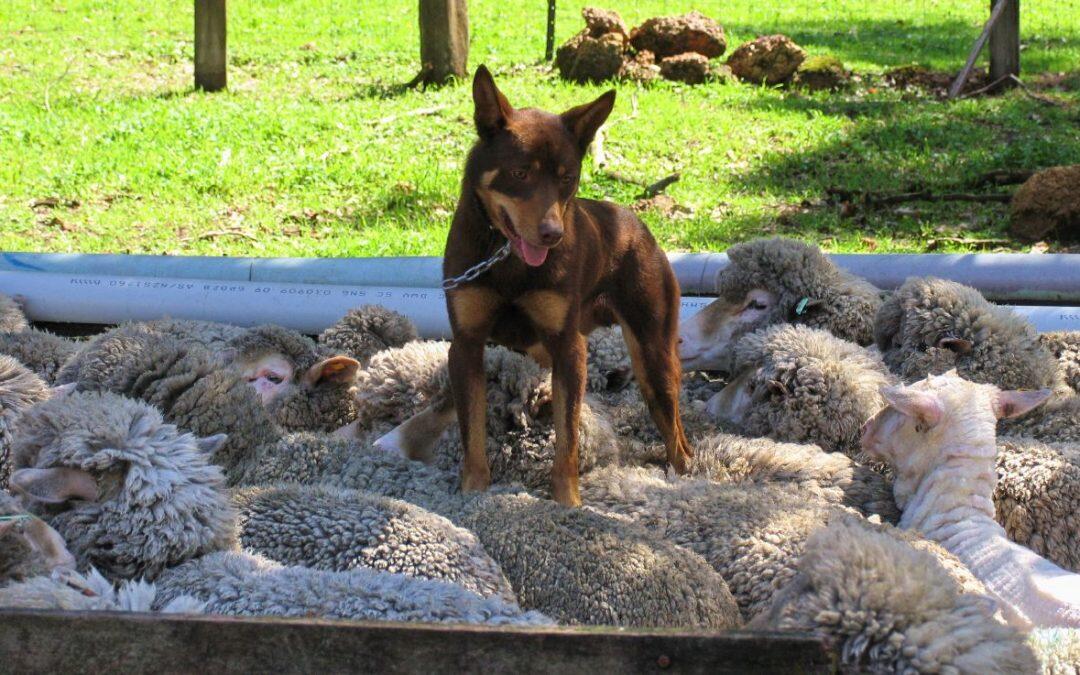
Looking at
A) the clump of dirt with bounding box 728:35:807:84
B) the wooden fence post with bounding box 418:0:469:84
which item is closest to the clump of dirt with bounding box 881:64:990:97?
the clump of dirt with bounding box 728:35:807:84

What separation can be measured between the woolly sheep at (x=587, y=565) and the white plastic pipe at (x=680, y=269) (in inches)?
103

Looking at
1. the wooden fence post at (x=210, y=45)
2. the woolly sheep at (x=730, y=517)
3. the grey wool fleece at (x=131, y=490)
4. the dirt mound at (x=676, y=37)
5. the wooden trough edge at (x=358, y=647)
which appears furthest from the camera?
the dirt mound at (x=676, y=37)

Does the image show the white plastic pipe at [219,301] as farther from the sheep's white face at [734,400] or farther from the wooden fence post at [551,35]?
the wooden fence post at [551,35]

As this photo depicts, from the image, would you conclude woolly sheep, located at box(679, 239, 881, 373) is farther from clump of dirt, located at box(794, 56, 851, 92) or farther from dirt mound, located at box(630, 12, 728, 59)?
dirt mound, located at box(630, 12, 728, 59)

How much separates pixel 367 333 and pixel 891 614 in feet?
11.3

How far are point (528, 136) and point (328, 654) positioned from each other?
262 cm

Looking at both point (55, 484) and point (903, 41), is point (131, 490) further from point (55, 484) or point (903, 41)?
point (903, 41)

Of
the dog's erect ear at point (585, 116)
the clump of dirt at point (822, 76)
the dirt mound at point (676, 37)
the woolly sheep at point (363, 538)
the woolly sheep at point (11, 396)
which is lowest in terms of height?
the woolly sheep at point (363, 538)

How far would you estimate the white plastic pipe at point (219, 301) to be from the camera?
19.9 feet

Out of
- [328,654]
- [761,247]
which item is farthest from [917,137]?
[328,654]

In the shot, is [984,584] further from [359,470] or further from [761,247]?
[761,247]

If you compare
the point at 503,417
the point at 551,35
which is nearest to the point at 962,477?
the point at 503,417

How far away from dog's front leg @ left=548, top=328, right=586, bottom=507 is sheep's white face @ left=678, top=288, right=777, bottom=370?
119cm

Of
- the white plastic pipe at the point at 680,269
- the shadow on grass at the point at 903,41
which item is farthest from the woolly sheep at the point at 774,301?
the shadow on grass at the point at 903,41
